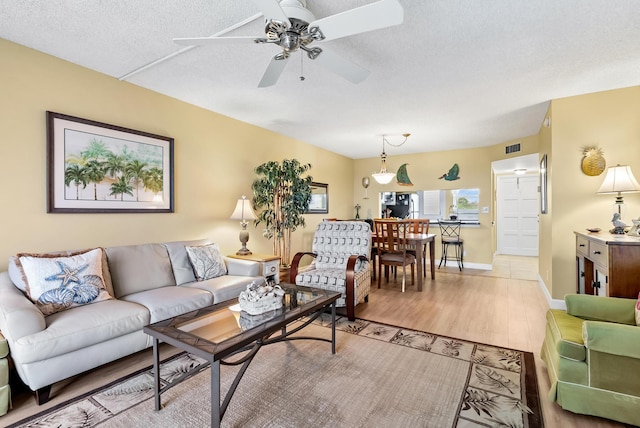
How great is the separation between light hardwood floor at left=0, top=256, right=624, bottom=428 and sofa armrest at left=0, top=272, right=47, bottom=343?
18.9 inches

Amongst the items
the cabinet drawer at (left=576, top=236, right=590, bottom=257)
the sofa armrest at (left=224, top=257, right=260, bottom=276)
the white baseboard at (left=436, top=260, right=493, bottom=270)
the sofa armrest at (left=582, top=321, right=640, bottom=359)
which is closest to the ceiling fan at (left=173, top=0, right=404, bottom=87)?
the sofa armrest at (left=582, top=321, right=640, bottom=359)

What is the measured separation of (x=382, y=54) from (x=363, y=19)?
42.8 inches

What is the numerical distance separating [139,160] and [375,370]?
3.10 meters

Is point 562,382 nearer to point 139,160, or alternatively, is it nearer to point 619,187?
point 619,187

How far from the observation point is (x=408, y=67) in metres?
2.77

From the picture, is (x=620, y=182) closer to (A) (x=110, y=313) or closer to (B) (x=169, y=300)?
(B) (x=169, y=300)

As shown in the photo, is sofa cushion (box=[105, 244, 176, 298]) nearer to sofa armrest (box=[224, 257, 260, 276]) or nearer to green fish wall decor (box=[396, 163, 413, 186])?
sofa armrest (box=[224, 257, 260, 276])

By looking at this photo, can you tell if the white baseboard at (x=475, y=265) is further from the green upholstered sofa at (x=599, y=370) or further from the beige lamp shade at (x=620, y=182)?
the green upholstered sofa at (x=599, y=370)

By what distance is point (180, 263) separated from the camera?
3164 millimetres

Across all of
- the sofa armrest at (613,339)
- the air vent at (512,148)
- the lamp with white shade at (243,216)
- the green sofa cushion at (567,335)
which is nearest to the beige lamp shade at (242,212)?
the lamp with white shade at (243,216)

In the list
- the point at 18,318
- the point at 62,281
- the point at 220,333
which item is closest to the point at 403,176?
the point at 220,333

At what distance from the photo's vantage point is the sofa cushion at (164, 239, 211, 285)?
3.11m

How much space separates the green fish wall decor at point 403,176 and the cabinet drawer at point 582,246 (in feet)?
12.6

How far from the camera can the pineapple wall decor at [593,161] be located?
3.37 metres
